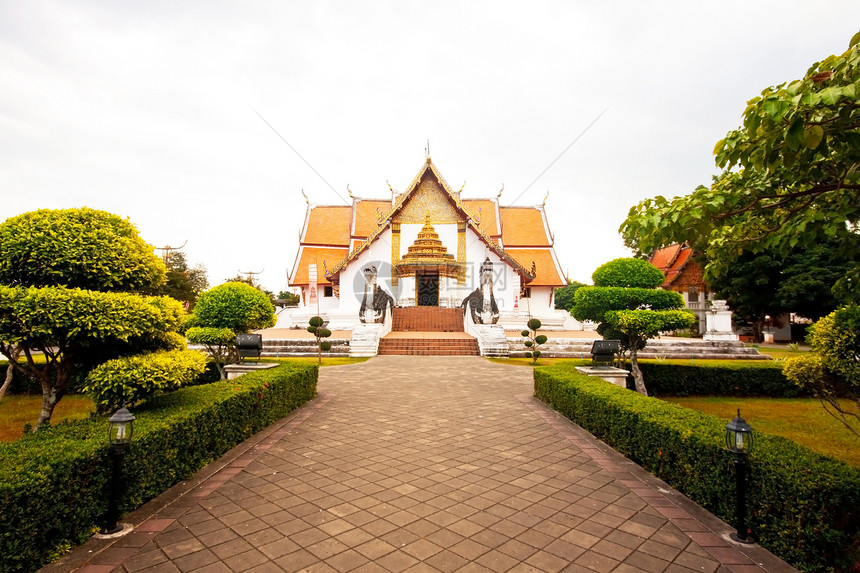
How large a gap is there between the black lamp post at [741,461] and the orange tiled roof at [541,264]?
22.6m

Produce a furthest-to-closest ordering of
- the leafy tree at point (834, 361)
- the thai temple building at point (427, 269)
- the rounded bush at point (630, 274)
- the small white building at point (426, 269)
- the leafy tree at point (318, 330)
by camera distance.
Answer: the small white building at point (426, 269) → the thai temple building at point (427, 269) → the leafy tree at point (318, 330) → the rounded bush at point (630, 274) → the leafy tree at point (834, 361)

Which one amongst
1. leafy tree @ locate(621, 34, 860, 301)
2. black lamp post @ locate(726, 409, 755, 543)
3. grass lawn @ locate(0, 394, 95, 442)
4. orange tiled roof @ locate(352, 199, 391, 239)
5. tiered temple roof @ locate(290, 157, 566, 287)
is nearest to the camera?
leafy tree @ locate(621, 34, 860, 301)

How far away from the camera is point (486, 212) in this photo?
28.9 metres

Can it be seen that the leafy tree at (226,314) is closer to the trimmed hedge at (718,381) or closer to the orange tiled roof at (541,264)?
the trimmed hedge at (718,381)

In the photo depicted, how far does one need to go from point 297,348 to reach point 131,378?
1319 cm

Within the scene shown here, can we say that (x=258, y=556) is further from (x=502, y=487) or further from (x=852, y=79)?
(x=852, y=79)

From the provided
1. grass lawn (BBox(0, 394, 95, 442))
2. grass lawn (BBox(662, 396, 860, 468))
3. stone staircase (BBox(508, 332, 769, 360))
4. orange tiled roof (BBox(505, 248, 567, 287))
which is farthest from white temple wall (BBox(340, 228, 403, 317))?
grass lawn (BBox(662, 396, 860, 468))

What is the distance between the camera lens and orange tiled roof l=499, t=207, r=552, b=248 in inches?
1104

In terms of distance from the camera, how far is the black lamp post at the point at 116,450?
3.45 metres

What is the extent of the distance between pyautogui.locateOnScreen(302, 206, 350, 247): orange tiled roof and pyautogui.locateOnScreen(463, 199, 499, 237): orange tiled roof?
24.5ft

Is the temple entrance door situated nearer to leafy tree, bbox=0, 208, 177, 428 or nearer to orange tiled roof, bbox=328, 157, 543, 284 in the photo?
orange tiled roof, bbox=328, 157, 543, 284

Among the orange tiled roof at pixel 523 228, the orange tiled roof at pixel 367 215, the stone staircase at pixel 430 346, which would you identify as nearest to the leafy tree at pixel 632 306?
the stone staircase at pixel 430 346

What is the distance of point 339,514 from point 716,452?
10.2 feet

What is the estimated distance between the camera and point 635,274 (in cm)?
1026
